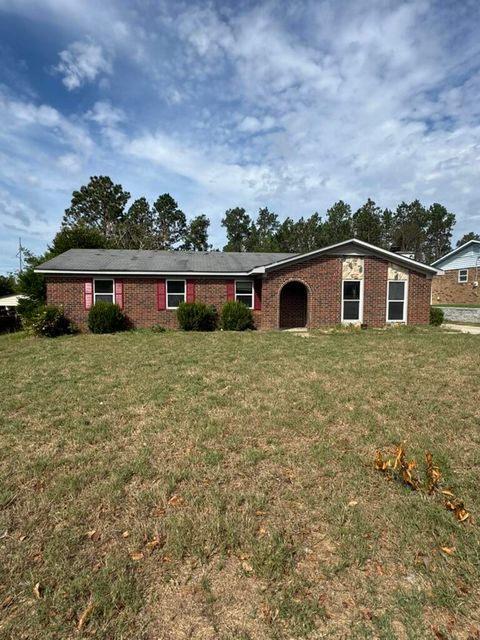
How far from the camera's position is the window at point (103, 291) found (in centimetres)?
1447

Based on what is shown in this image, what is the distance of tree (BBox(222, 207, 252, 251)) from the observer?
59.1m

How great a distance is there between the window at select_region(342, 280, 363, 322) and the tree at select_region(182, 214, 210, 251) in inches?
1264

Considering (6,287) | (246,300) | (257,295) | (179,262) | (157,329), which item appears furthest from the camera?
(6,287)

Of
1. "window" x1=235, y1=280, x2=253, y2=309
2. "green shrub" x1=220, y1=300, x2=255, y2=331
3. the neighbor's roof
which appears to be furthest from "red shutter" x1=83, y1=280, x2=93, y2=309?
"window" x1=235, y1=280, x2=253, y2=309

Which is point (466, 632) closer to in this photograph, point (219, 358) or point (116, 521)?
point (116, 521)

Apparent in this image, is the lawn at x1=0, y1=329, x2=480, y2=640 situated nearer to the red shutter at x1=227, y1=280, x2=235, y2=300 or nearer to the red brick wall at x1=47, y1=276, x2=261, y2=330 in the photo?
the red brick wall at x1=47, y1=276, x2=261, y2=330

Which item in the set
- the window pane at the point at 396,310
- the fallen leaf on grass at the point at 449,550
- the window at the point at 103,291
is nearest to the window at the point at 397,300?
the window pane at the point at 396,310

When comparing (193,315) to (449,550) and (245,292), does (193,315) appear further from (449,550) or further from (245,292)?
(449,550)

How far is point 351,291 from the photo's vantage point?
14516 millimetres

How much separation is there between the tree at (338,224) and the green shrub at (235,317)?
121 feet

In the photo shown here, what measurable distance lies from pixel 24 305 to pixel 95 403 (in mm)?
14751

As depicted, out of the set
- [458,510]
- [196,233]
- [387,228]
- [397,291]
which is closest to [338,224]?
[387,228]

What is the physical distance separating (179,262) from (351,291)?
7989 mm

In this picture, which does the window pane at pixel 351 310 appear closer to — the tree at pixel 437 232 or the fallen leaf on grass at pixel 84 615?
the fallen leaf on grass at pixel 84 615
